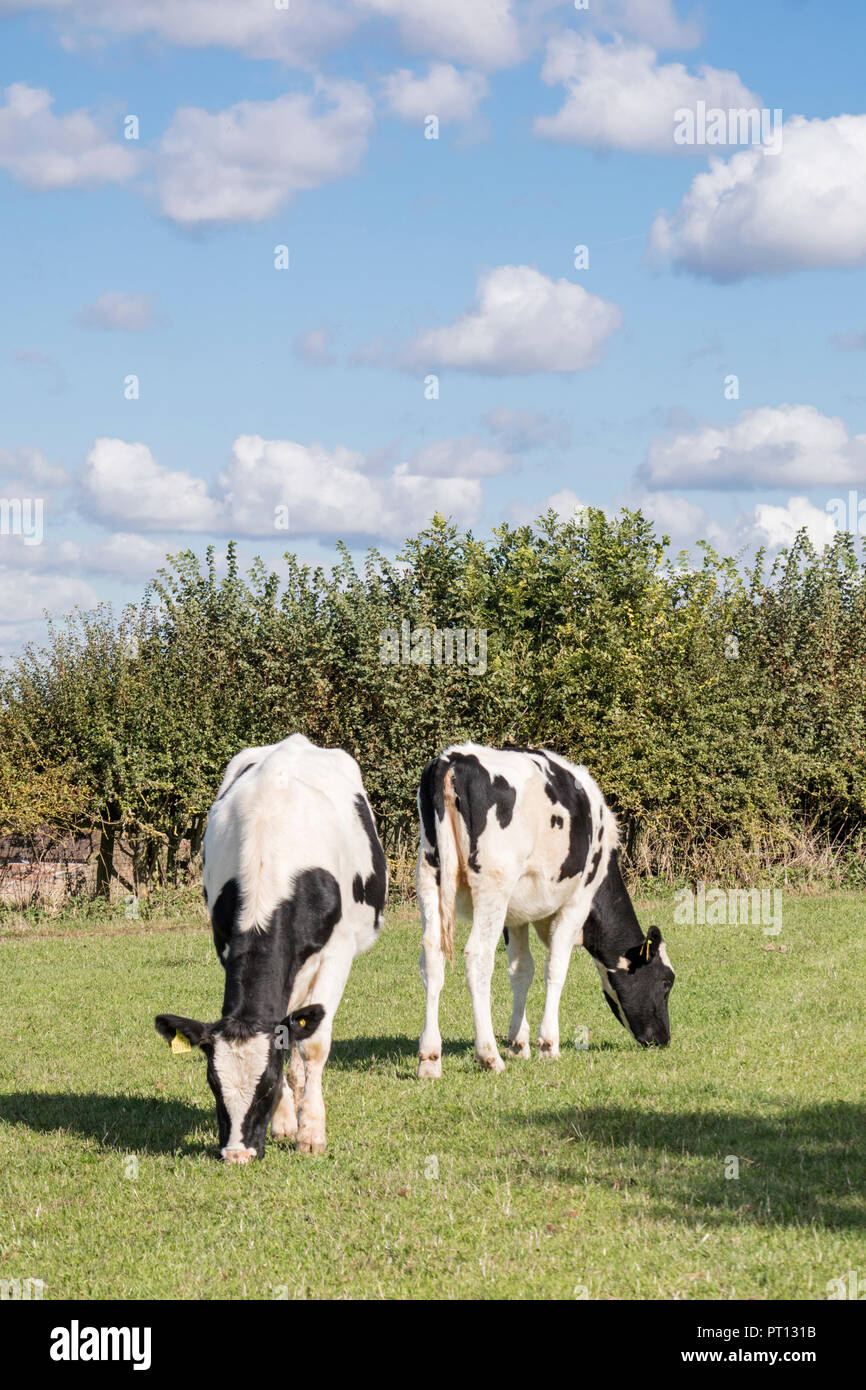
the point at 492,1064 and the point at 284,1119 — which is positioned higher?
Result: the point at 284,1119

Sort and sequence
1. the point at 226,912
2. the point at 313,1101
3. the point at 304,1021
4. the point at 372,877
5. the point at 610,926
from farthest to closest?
the point at 610,926 < the point at 372,877 < the point at 226,912 < the point at 313,1101 < the point at 304,1021

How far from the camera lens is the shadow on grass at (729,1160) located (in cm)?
679

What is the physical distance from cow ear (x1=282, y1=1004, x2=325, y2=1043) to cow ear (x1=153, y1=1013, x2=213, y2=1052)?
0.50 metres

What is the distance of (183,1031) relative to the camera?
305 inches

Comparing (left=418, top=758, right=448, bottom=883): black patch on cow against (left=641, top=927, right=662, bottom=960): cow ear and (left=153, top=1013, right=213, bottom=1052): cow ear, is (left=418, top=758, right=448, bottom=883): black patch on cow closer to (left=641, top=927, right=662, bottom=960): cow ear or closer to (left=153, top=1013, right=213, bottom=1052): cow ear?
(left=641, top=927, right=662, bottom=960): cow ear

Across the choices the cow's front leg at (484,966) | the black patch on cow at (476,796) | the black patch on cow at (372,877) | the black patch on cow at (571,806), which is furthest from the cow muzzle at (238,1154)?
the black patch on cow at (571,806)

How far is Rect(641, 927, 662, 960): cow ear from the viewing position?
12125mm

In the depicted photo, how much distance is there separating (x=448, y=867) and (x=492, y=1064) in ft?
5.32

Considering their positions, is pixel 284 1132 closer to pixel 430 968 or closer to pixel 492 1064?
pixel 430 968

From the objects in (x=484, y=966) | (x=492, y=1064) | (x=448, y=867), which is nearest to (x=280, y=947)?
(x=448, y=867)

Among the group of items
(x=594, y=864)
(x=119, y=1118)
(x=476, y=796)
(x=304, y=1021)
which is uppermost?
(x=476, y=796)

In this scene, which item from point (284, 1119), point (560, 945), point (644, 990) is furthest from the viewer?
point (644, 990)

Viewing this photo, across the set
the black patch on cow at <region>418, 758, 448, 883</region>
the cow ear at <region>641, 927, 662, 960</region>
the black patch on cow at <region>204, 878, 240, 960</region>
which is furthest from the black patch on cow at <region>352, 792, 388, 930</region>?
the cow ear at <region>641, 927, 662, 960</region>

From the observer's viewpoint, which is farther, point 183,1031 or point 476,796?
point 476,796
